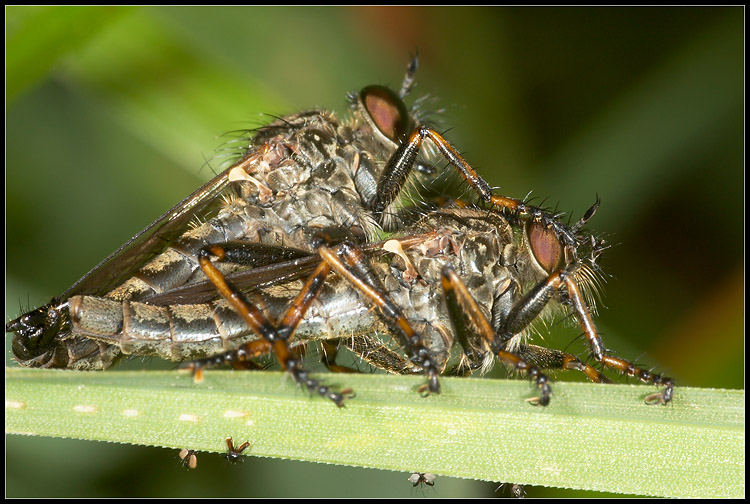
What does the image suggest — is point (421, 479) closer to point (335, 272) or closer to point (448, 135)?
point (335, 272)

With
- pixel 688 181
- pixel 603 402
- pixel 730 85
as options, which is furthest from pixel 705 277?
pixel 603 402

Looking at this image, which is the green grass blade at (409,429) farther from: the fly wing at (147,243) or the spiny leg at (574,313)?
the fly wing at (147,243)

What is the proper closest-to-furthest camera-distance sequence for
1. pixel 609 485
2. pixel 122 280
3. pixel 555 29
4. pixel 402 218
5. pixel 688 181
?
1. pixel 609 485
2. pixel 122 280
3. pixel 402 218
4. pixel 688 181
5. pixel 555 29

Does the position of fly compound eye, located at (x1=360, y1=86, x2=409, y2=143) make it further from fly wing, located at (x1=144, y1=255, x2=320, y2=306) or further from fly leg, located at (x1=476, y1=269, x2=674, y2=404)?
fly leg, located at (x1=476, y1=269, x2=674, y2=404)

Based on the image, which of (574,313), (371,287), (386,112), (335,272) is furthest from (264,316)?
(386,112)

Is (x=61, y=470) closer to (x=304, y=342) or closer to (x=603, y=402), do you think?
(x=304, y=342)

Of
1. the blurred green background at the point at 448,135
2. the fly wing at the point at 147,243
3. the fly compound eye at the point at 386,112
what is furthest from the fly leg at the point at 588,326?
the fly wing at the point at 147,243
